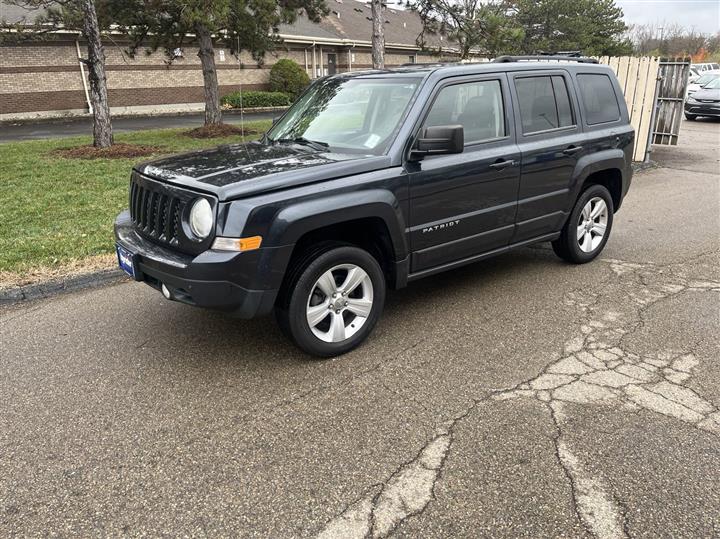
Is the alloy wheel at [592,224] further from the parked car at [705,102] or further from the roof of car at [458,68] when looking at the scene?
the parked car at [705,102]

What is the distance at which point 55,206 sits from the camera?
25.0ft

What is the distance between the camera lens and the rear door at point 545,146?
187 inches

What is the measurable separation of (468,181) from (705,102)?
69.9 feet

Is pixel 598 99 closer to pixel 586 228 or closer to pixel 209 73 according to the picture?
pixel 586 228

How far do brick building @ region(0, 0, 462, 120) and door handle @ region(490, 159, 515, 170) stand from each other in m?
13.9

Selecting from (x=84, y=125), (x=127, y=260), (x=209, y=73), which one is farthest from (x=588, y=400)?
(x=84, y=125)

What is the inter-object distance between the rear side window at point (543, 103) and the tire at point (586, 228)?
0.80 metres

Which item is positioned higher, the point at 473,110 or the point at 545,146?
the point at 473,110

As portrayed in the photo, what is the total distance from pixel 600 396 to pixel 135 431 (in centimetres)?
268

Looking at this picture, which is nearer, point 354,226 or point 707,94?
point 354,226

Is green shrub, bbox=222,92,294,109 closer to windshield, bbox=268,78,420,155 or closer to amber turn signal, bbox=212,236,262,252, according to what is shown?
windshield, bbox=268,78,420,155

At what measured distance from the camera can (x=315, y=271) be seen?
3.62 m

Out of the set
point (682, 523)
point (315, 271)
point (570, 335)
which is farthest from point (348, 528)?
point (570, 335)

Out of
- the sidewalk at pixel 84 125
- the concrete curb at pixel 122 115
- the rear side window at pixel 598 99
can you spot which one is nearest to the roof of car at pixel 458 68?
the rear side window at pixel 598 99
